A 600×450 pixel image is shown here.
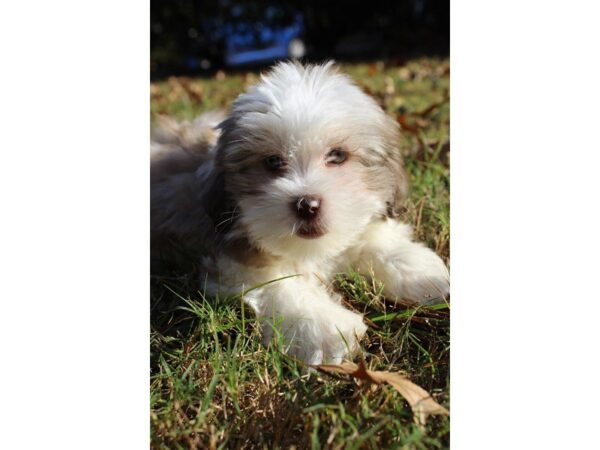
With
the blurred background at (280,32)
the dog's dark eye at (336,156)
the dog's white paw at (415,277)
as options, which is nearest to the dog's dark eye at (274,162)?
the dog's dark eye at (336,156)

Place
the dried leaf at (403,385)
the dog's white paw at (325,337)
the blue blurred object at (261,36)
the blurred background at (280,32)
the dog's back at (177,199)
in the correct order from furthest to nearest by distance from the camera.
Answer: the blue blurred object at (261,36), the blurred background at (280,32), the dog's back at (177,199), the dog's white paw at (325,337), the dried leaf at (403,385)

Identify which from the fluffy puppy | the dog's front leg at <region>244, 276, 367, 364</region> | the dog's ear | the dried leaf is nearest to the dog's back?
the fluffy puppy

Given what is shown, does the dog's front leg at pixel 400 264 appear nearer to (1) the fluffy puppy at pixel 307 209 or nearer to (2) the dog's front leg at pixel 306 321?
(1) the fluffy puppy at pixel 307 209

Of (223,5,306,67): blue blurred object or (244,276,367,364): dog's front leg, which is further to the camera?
(223,5,306,67): blue blurred object

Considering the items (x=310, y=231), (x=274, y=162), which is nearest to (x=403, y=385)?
(x=310, y=231)

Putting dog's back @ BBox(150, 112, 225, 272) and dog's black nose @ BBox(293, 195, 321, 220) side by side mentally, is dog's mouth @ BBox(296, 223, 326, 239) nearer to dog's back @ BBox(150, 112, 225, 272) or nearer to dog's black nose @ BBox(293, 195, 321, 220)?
dog's black nose @ BBox(293, 195, 321, 220)

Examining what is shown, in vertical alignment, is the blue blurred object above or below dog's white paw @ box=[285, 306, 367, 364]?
above

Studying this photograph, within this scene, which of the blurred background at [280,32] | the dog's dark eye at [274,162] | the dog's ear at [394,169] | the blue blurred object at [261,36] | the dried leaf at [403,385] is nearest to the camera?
the dried leaf at [403,385]
